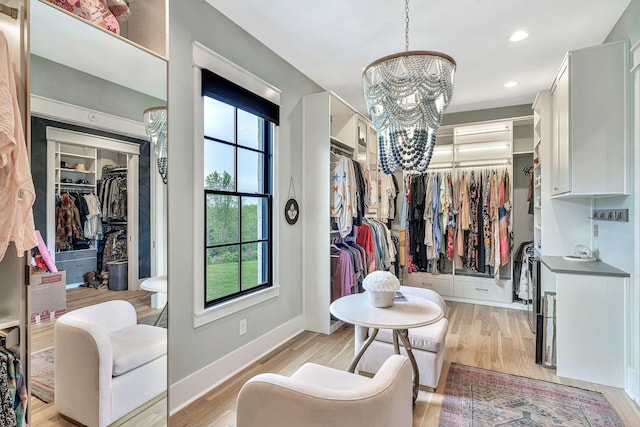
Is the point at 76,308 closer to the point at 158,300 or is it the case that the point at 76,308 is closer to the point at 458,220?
the point at 158,300

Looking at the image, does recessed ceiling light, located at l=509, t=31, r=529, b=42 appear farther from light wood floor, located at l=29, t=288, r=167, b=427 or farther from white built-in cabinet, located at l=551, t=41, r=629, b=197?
light wood floor, located at l=29, t=288, r=167, b=427

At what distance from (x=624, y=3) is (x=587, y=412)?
2908 mm

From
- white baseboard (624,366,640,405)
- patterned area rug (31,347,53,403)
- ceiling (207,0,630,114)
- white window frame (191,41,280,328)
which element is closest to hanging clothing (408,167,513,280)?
ceiling (207,0,630,114)

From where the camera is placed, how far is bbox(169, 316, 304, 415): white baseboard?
2139 mm

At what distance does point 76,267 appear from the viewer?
1.43 m

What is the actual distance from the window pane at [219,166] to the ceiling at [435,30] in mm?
1016

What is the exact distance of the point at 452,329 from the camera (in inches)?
144

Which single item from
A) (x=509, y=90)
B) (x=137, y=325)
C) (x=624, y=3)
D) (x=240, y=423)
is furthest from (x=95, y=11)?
(x=509, y=90)

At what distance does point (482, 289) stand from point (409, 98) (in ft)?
12.1

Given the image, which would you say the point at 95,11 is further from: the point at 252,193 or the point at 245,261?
the point at 245,261

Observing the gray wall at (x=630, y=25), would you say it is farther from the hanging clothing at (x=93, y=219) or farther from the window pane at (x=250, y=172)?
the hanging clothing at (x=93, y=219)

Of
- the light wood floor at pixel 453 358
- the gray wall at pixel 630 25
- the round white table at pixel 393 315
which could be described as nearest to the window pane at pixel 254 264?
the light wood floor at pixel 453 358

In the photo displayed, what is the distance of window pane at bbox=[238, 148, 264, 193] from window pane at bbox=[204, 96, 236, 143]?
20cm

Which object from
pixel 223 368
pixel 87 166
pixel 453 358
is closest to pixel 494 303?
pixel 453 358
